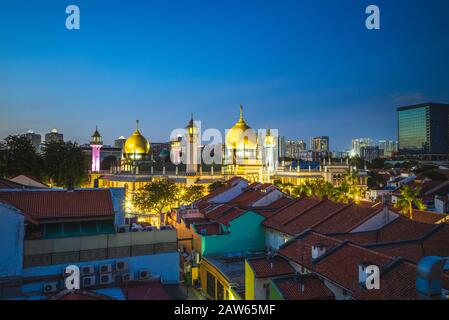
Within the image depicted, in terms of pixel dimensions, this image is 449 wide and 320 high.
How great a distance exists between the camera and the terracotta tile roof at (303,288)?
695 inches

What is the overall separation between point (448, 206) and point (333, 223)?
26921 millimetres

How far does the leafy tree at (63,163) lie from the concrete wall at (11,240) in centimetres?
3224

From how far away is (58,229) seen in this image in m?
21.2

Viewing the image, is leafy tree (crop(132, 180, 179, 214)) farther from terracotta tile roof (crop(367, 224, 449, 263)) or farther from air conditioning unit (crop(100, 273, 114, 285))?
terracotta tile roof (crop(367, 224, 449, 263))

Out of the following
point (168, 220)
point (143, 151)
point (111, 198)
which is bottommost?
point (168, 220)

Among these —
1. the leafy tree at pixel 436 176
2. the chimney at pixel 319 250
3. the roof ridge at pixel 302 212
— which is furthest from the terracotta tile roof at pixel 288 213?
the leafy tree at pixel 436 176

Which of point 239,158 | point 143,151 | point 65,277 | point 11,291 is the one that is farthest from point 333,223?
point 143,151

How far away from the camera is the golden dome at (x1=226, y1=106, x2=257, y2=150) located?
92.8 metres

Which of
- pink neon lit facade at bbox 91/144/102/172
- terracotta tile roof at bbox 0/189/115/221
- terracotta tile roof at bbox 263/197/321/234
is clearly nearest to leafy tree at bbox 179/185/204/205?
terracotta tile roof at bbox 263/197/321/234

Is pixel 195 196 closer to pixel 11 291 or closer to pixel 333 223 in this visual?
pixel 333 223

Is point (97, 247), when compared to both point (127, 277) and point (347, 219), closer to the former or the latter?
point (127, 277)

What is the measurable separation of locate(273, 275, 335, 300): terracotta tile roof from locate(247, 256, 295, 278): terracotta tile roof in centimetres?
118

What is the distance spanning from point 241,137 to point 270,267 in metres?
72.8
